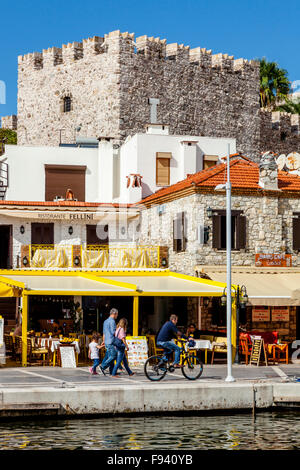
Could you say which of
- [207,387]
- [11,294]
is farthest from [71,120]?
[207,387]

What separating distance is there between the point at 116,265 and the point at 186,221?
3329 millimetres

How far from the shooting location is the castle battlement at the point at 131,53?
51.1m

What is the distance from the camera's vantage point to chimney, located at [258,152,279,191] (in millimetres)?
30953

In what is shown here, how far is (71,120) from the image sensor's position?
53.0 m

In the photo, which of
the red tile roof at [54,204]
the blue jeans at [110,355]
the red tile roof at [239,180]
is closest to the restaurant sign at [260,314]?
the red tile roof at [239,180]

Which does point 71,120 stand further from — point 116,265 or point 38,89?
point 116,265

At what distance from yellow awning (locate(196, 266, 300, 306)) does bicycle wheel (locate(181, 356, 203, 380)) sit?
4.25m

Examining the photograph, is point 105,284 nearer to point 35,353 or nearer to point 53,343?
point 53,343

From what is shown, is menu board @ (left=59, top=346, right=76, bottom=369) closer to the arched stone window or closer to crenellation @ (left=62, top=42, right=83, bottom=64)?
the arched stone window

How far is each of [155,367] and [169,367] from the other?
1.86ft

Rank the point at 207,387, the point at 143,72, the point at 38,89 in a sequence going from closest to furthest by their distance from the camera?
the point at 207,387 → the point at 143,72 → the point at 38,89

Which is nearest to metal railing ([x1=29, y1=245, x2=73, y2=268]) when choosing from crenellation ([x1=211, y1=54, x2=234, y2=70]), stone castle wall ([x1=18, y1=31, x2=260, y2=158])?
stone castle wall ([x1=18, y1=31, x2=260, y2=158])

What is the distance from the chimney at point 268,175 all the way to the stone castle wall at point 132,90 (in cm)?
1989
